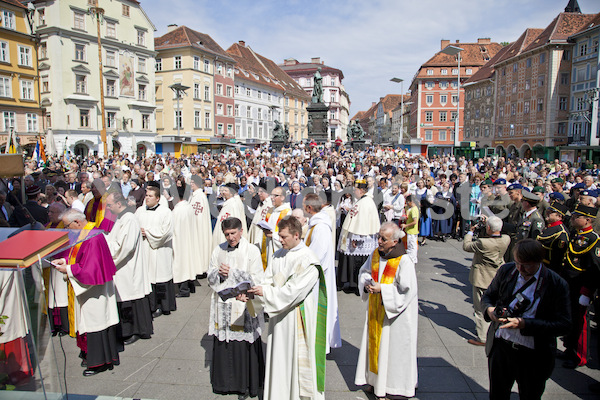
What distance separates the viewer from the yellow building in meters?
32.0

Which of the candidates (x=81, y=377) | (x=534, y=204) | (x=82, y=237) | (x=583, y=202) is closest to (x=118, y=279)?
(x=81, y=377)

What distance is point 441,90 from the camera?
6812 centimetres

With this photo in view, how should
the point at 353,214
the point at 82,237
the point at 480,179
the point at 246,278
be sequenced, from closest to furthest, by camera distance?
the point at 82,237, the point at 246,278, the point at 353,214, the point at 480,179

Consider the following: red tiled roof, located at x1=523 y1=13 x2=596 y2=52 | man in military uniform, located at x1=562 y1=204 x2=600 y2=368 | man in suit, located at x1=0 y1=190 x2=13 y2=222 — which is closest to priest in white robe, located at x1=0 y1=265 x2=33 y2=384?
man in suit, located at x1=0 y1=190 x2=13 y2=222

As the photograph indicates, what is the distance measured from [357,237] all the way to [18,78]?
120ft

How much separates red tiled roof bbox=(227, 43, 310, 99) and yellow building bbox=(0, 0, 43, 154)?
79.0ft

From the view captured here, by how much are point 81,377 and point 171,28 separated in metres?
52.9

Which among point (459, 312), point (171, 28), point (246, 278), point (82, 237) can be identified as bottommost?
point (459, 312)

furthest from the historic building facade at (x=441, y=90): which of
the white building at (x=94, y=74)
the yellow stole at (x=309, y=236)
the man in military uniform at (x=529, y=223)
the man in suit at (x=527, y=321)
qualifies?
the man in suit at (x=527, y=321)

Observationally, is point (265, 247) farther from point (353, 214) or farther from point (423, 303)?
point (423, 303)

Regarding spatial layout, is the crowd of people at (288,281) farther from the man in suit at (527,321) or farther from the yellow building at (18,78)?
the yellow building at (18,78)

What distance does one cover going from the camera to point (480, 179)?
468 inches

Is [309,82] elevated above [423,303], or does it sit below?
above

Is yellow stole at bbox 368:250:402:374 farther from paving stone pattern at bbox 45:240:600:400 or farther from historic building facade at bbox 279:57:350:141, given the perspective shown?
historic building facade at bbox 279:57:350:141
